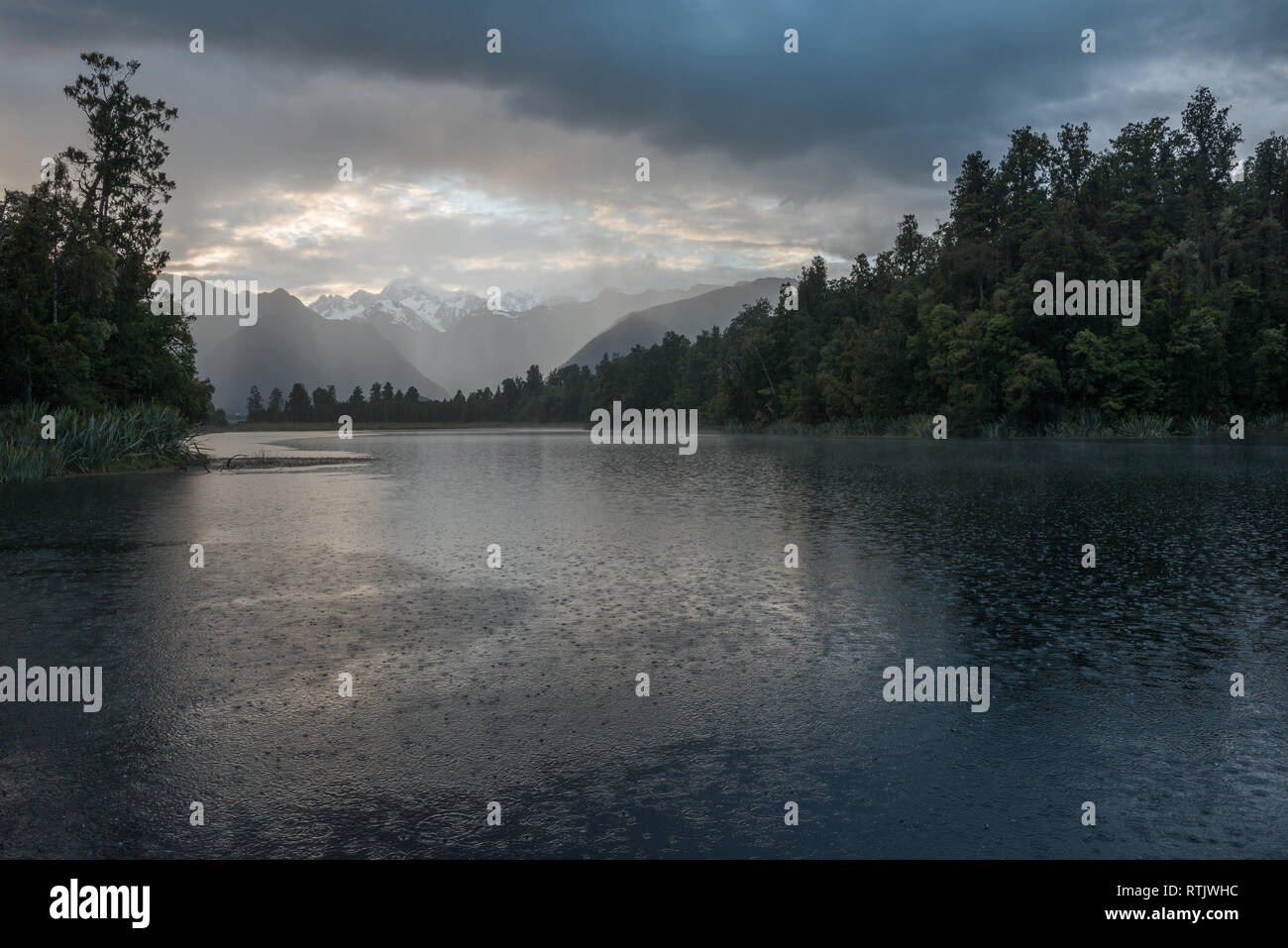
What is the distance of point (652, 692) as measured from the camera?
8.39 meters

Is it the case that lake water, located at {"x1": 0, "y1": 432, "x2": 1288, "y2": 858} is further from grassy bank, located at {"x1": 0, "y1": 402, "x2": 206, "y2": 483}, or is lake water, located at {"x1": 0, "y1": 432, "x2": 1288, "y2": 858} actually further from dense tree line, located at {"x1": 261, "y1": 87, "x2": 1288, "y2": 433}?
dense tree line, located at {"x1": 261, "y1": 87, "x2": 1288, "y2": 433}

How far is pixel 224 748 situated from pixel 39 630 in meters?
6.36

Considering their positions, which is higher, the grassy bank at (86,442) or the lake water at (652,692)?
the grassy bank at (86,442)

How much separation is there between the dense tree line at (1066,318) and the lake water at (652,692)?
69.9 meters

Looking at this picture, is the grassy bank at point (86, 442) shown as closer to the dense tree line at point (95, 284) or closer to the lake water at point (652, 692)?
the dense tree line at point (95, 284)

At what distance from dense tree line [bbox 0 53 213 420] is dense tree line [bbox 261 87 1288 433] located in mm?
72476

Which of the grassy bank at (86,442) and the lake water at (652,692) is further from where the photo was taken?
the grassy bank at (86,442)

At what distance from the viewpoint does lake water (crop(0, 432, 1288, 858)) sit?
18.0 ft

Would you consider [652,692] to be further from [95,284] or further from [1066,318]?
[1066,318]

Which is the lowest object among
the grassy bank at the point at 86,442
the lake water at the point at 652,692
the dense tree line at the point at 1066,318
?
the lake water at the point at 652,692

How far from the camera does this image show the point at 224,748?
22.7ft

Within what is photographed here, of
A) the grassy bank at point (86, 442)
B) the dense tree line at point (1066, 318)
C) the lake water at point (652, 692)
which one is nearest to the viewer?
the lake water at point (652, 692)

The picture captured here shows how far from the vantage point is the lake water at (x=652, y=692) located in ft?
18.0

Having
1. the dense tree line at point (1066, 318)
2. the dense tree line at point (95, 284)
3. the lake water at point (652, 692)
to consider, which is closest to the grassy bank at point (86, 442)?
the dense tree line at point (95, 284)
